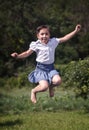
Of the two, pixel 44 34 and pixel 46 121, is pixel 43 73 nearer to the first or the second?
pixel 44 34

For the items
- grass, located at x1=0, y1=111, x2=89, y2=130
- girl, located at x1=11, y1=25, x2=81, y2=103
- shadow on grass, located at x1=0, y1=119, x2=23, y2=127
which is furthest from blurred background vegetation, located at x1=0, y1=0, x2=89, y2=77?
girl, located at x1=11, y1=25, x2=81, y2=103

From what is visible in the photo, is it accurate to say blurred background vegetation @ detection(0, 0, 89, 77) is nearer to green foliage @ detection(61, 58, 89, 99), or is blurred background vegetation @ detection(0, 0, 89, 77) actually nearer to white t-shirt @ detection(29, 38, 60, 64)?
green foliage @ detection(61, 58, 89, 99)

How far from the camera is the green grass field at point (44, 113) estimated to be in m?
9.71

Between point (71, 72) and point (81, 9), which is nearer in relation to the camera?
point (71, 72)

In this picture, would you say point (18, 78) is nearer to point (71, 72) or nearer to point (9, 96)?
point (9, 96)

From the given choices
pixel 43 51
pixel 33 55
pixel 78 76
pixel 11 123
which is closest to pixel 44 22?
pixel 33 55

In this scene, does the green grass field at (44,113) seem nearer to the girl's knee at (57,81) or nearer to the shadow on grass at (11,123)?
the shadow on grass at (11,123)

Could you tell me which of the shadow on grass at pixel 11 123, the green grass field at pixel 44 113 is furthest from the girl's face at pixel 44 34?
the shadow on grass at pixel 11 123

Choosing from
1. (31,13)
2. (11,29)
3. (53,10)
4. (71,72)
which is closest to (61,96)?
(71,72)

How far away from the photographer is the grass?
31.3 feet

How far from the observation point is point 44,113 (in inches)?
460

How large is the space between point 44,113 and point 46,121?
4.41ft

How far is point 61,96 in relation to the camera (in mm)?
13008

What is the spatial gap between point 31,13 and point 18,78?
3.60 metres
